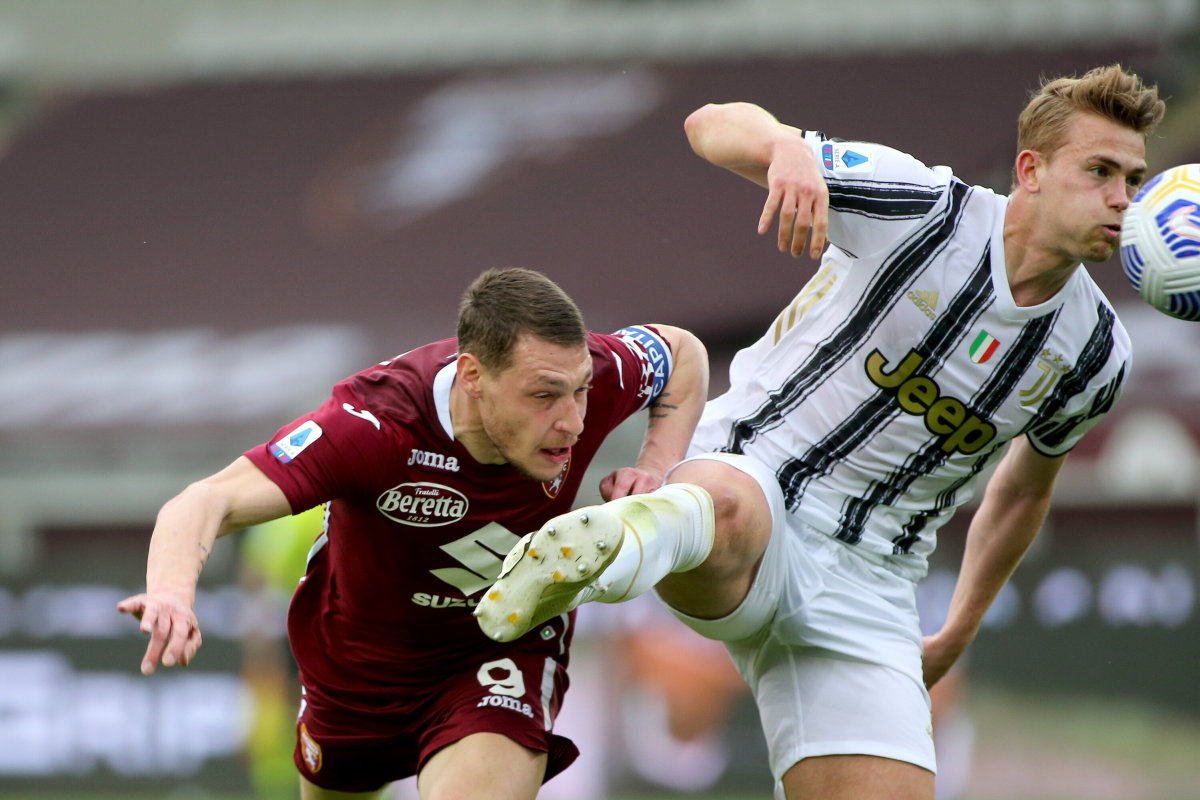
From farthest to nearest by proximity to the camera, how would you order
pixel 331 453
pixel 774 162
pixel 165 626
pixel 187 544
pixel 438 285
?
pixel 438 285
pixel 331 453
pixel 774 162
pixel 187 544
pixel 165 626

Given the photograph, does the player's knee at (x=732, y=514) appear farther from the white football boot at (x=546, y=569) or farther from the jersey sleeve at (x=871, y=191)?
the jersey sleeve at (x=871, y=191)

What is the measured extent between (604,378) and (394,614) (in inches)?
35.9

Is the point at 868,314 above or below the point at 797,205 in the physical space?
below

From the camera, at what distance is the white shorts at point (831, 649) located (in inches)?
163

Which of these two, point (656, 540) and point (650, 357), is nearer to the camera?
point (656, 540)

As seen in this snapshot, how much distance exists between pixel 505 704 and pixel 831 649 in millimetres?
964

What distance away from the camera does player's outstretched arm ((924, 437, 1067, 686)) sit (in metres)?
4.64

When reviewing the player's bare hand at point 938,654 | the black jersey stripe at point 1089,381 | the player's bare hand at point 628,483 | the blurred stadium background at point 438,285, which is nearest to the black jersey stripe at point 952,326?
the black jersey stripe at point 1089,381

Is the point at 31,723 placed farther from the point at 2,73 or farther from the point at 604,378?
the point at 2,73

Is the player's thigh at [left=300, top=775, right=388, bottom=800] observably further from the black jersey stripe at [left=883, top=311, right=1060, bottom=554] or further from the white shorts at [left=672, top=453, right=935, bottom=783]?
the black jersey stripe at [left=883, top=311, right=1060, bottom=554]

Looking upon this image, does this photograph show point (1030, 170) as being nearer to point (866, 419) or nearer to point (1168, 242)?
point (1168, 242)

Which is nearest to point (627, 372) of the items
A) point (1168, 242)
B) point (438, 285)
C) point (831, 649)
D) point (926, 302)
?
point (926, 302)

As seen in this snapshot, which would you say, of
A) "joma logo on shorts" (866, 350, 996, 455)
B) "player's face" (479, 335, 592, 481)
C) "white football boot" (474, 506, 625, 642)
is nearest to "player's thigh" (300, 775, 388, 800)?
"player's face" (479, 335, 592, 481)

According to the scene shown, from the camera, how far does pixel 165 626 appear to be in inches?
122
